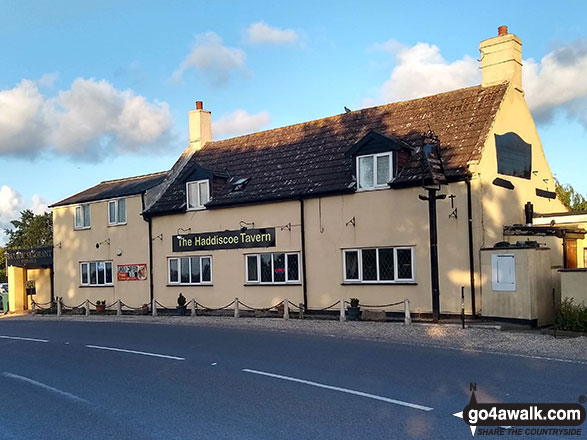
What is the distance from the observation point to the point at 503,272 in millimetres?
17219

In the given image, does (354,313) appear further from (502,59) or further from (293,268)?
(502,59)

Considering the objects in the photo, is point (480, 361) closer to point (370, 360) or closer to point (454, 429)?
point (370, 360)

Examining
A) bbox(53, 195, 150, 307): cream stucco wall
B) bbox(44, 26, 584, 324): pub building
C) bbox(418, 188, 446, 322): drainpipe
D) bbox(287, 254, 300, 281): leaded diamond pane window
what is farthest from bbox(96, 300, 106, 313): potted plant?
bbox(418, 188, 446, 322): drainpipe

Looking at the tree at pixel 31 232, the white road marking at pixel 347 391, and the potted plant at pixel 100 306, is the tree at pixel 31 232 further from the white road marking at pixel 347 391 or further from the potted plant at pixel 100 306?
the white road marking at pixel 347 391

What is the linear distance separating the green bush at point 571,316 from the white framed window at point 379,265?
194 inches

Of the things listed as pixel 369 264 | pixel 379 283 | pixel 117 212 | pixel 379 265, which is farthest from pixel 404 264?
pixel 117 212

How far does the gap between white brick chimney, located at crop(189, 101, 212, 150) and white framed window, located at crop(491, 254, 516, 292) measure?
17033 millimetres

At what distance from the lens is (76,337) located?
58.9 ft

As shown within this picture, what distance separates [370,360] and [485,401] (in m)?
3.84

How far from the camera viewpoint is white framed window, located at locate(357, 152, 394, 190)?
20281mm

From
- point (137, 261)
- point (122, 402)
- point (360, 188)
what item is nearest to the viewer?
point (122, 402)

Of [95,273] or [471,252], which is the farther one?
[95,273]

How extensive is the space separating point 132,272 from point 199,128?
772cm

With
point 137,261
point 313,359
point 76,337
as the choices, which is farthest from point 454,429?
point 137,261
